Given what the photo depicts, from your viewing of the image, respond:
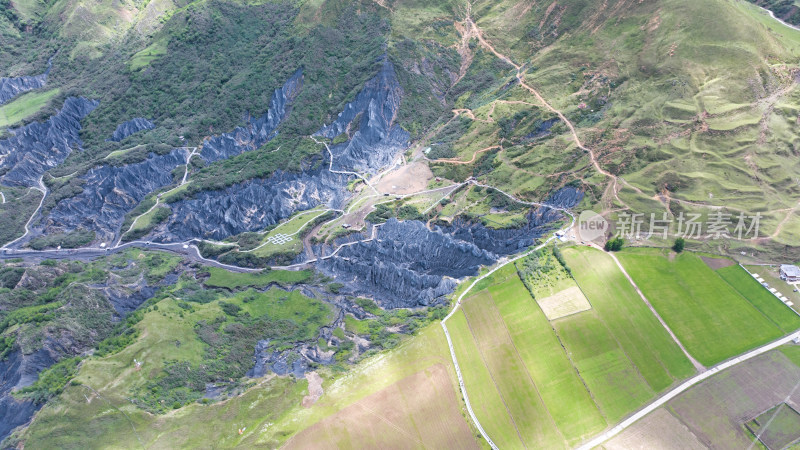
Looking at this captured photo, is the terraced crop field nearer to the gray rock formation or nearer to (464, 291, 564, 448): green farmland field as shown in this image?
(464, 291, 564, 448): green farmland field

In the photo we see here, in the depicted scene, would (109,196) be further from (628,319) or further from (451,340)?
(628,319)

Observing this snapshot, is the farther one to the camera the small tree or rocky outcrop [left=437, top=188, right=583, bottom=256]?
rocky outcrop [left=437, top=188, right=583, bottom=256]

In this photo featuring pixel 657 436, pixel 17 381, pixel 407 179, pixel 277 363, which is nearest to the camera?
pixel 657 436

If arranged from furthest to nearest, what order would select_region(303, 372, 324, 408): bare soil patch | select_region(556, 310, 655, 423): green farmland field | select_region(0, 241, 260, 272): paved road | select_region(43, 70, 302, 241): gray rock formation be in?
select_region(43, 70, 302, 241): gray rock formation < select_region(0, 241, 260, 272): paved road < select_region(556, 310, 655, 423): green farmland field < select_region(303, 372, 324, 408): bare soil patch

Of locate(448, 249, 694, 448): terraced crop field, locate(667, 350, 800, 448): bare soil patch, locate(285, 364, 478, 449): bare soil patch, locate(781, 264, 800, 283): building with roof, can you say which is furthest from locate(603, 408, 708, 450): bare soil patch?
locate(781, 264, 800, 283): building with roof

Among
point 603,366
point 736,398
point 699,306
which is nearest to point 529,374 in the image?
point 603,366
